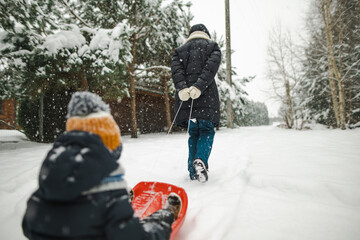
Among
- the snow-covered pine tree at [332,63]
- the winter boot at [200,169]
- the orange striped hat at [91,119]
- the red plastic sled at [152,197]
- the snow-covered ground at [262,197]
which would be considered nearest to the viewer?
the orange striped hat at [91,119]

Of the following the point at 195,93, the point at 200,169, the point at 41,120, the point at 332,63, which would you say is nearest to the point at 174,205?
the point at 200,169

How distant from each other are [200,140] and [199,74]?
2.67 ft

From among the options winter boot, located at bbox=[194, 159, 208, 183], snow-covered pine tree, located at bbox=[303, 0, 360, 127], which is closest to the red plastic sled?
winter boot, located at bbox=[194, 159, 208, 183]

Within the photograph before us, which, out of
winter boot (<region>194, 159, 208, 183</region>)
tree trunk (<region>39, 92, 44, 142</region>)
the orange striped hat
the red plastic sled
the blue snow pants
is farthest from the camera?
tree trunk (<region>39, 92, 44, 142</region>)

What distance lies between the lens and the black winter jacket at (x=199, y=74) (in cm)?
214

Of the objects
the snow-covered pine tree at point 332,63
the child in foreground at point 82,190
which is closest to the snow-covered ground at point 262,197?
the child in foreground at point 82,190

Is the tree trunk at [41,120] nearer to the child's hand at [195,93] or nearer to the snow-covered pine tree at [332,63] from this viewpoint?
the child's hand at [195,93]

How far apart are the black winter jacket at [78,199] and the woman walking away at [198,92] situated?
4.50 feet

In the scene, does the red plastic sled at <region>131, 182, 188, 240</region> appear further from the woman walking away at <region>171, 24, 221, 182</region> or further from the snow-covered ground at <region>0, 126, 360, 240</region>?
the woman walking away at <region>171, 24, 221, 182</region>

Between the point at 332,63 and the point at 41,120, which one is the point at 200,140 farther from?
the point at 332,63

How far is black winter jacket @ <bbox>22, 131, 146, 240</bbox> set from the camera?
67 cm

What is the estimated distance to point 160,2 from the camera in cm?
743

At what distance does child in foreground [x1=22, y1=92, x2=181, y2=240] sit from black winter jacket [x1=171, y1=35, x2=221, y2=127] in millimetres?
1479

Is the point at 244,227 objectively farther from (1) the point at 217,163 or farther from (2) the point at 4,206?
(2) the point at 4,206
